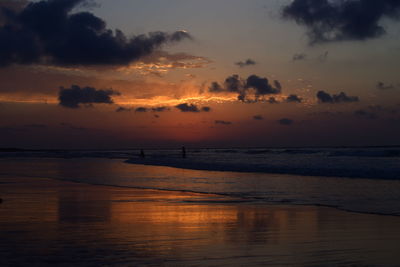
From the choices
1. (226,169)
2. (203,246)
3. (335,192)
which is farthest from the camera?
(226,169)

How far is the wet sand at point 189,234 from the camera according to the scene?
7.54 m

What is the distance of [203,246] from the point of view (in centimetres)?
852

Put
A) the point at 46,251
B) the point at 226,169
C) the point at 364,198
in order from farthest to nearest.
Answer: the point at 226,169, the point at 364,198, the point at 46,251

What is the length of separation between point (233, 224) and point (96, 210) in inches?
164

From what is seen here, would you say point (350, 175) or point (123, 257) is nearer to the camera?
point (123, 257)

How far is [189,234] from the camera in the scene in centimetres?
970

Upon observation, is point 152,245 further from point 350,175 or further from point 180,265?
point 350,175

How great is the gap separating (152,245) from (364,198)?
9614 millimetres

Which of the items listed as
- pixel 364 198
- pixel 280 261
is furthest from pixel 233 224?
pixel 364 198

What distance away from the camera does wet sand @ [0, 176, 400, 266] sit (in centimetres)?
754

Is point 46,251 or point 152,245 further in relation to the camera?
point 152,245

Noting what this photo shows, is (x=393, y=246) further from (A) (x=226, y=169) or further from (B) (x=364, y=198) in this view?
(A) (x=226, y=169)

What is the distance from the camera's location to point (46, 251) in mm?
7941

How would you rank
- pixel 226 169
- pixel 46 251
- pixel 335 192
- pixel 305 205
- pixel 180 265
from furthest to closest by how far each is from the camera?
1. pixel 226 169
2. pixel 335 192
3. pixel 305 205
4. pixel 46 251
5. pixel 180 265
